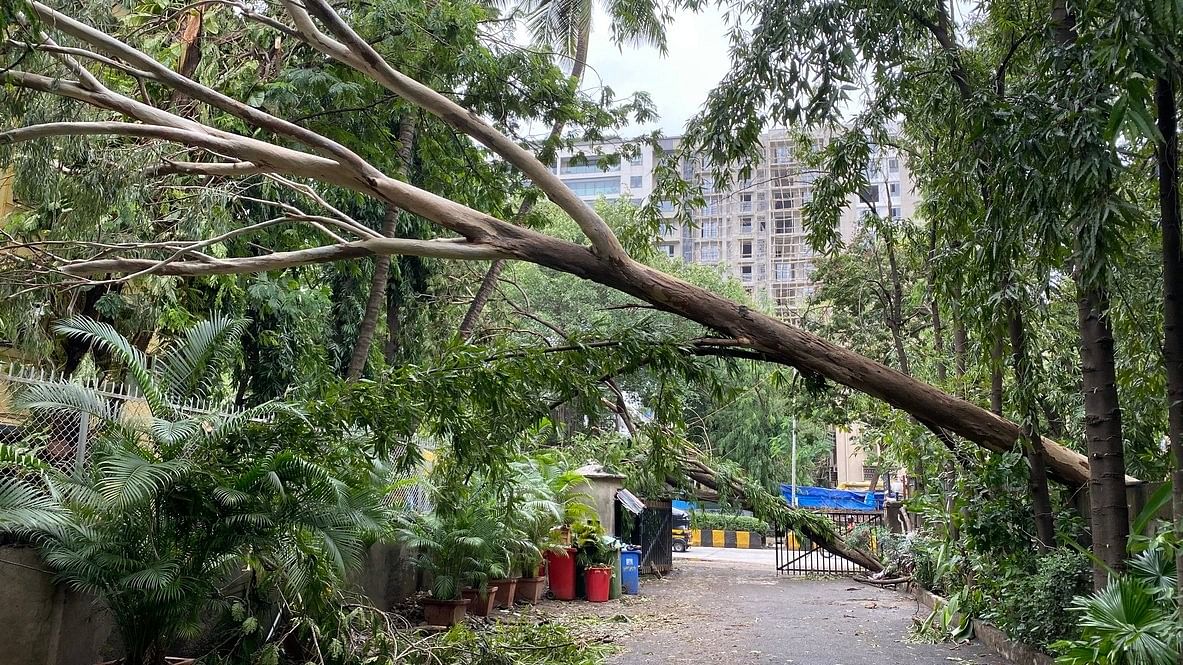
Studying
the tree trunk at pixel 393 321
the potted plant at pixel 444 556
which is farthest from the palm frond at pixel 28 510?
the tree trunk at pixel 393 321

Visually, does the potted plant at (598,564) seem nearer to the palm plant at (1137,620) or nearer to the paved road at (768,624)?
the paved road at (768,624)

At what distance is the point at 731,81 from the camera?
8.27 metres

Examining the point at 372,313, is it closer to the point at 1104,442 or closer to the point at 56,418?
the point at 56,418

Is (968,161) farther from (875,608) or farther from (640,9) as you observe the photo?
(875,608)

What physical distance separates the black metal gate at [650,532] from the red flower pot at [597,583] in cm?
454

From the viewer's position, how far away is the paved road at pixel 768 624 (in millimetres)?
10000

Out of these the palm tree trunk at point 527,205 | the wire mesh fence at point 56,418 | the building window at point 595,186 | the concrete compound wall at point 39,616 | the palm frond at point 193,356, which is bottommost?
the concrete compound wall at point 39,616

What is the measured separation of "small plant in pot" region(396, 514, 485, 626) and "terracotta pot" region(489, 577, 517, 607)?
3.54 feet

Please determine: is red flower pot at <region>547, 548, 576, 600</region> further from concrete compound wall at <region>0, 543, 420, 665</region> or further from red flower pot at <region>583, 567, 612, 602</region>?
concrete compound wall at <region>0, 543, 420, 665</region>

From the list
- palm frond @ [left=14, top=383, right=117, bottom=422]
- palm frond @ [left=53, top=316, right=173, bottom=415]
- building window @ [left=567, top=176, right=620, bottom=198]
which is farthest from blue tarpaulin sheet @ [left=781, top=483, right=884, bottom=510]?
palm frond @ [left=14, top=383, right=117, bottom=422]

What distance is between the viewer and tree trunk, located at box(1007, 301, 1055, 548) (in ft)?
28.1

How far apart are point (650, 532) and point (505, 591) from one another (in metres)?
8.43

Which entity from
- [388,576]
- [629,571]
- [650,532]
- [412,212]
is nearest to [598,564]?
[629,571]

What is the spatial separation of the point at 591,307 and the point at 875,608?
53.1ft
